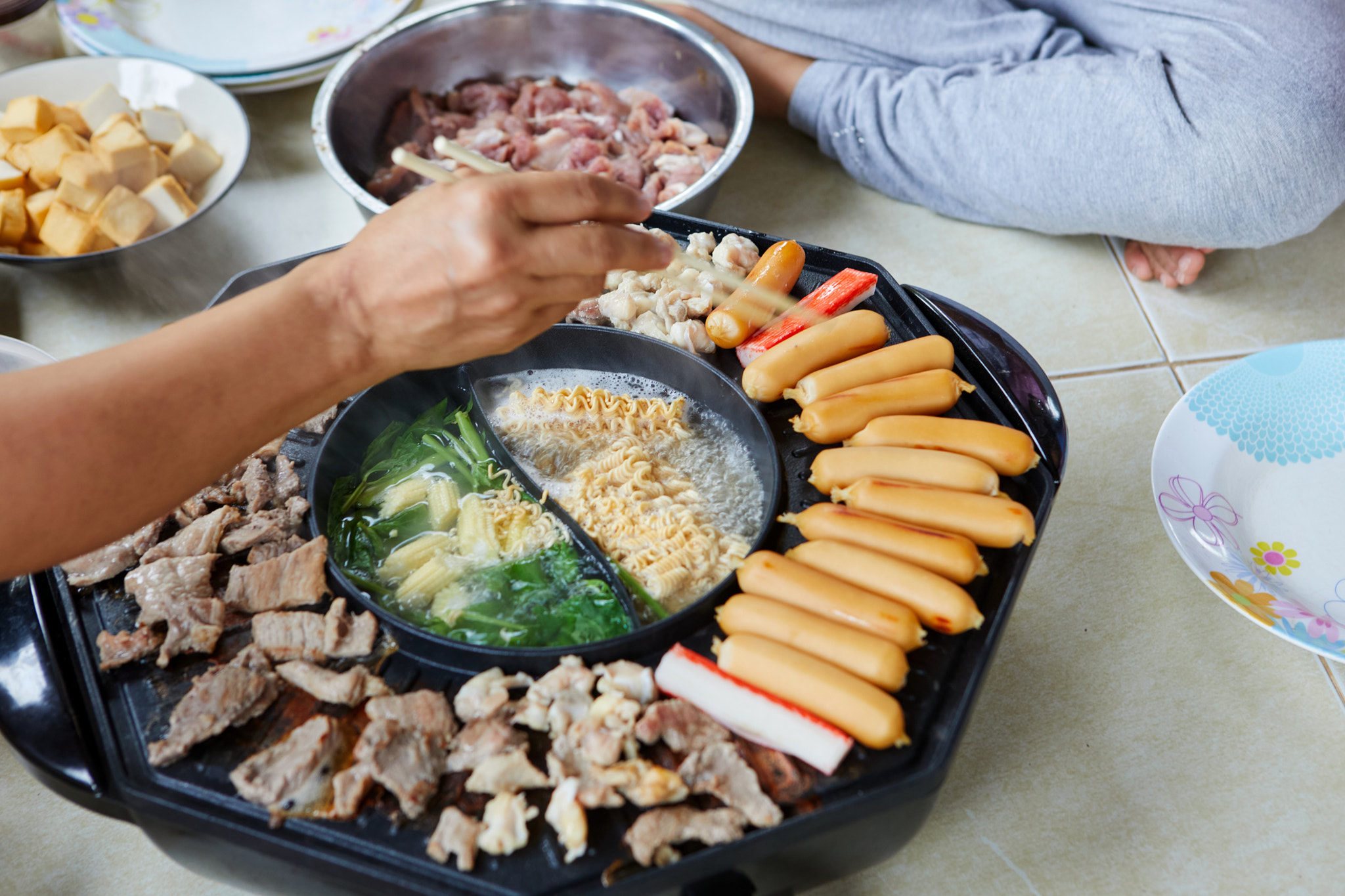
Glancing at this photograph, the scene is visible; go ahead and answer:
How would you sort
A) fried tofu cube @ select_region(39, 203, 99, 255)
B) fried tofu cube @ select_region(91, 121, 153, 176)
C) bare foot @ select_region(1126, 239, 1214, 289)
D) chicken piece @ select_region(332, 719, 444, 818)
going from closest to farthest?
chicken piece @ select_region(332, 719, 444, 818) < fried tofu cube @ select_region(39, 203, 99, 255) < fried tofu cube @ select_region(91, 121, 153, 176) < bare foot @ select_region(1126, 239, 1214, 289)

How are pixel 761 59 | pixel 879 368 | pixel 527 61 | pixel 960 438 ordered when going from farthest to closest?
pixel 527 61 < pixel 761 59 < pixel 879 368 < pixel 960 438

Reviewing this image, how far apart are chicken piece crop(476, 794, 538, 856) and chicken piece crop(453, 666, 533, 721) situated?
0.14 meters

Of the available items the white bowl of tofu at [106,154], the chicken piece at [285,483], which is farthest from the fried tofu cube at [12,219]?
the chicken piece at [285,483]

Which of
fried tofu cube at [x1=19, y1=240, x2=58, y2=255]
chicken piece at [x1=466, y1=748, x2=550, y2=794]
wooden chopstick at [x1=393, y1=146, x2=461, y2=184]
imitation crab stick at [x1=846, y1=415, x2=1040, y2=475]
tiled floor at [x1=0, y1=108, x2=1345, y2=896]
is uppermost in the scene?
wooden chopstick at [x1=393, y1=146, x2=461, y2=184]

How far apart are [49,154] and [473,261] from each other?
185 cm

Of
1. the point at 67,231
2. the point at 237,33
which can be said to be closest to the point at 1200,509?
the point at 67,231

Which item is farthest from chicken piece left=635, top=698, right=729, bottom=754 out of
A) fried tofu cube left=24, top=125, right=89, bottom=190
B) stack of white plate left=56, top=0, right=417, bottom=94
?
stack of white plate left=56, top=0, right=417, bottom=94

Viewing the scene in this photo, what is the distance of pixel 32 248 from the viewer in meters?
2.25

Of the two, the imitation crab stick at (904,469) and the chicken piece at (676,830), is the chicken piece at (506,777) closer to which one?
the chicken piece at (676,830)

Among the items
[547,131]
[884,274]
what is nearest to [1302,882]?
[884,274]

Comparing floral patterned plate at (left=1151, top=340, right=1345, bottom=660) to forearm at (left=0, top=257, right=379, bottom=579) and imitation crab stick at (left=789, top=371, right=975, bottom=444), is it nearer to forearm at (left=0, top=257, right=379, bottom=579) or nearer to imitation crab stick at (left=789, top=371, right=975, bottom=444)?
imitation crab stick at (left=789, top=371, right=975, bottom=444)

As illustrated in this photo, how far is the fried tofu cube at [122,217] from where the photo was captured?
7.07 ft

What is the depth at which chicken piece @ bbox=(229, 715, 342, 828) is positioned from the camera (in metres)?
1.13

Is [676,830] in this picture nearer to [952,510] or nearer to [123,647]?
[952,510]
